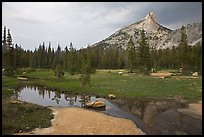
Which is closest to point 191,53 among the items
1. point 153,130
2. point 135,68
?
point 135,68

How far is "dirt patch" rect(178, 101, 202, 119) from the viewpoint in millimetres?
32469

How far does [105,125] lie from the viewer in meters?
27.3

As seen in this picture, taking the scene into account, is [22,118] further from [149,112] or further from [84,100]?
[149,112]

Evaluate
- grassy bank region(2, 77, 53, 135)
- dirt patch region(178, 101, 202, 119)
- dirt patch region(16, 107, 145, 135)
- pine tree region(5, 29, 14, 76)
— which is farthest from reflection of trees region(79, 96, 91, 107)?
pine tree region(5, 29, 14, 76)

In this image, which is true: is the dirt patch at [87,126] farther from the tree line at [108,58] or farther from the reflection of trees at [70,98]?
the tree line at [108,58]

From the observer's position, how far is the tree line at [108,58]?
89.1m

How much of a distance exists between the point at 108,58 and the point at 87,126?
11866cm

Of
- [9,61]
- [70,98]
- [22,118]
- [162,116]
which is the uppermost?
[9,61]

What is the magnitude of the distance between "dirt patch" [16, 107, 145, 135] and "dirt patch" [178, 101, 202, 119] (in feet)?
32.5

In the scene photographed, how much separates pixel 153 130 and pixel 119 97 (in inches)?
866

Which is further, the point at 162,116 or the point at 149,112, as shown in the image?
the point at 149,112


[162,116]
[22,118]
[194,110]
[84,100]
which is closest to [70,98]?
[84,100]

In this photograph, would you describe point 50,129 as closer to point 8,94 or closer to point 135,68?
point 8,94

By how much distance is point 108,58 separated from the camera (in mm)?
144625
